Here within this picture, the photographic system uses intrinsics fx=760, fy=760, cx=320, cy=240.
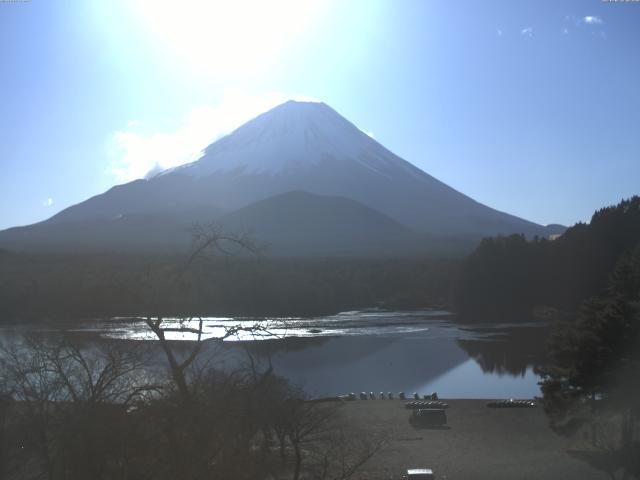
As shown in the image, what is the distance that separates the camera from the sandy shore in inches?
367

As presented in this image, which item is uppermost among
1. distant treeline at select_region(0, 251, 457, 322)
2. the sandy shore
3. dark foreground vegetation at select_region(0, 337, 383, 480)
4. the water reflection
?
distant treeline at select_region(0, 251, 457, 322)

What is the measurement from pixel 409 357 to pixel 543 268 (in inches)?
724

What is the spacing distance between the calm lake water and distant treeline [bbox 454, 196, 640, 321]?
232 inches

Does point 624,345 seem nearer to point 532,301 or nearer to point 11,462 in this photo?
point 11,462

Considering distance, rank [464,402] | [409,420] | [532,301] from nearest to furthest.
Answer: [409,420] → [464,402] → [532,301]

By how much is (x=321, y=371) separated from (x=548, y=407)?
9.14 m

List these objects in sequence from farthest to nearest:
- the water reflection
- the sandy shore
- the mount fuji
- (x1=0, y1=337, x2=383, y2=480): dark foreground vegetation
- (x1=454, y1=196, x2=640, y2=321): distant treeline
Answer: the mount fuji
(x1=454, y1=196, x2=640, y2=321): distant treeline
the water reflection
the sandy shore
(x1=0, y1=337, x2=383, y2=480): dark foreground vegetation

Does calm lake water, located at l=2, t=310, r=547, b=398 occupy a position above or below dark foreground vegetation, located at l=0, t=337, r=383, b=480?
below

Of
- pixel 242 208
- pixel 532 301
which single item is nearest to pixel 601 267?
pixel 532 301

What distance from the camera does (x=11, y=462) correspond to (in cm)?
375

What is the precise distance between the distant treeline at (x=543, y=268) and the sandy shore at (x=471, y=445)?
19800 mm

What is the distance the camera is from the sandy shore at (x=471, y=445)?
30.6 feet

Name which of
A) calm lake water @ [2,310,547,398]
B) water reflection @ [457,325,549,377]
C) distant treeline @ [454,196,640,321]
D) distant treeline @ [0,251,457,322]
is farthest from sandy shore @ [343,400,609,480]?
distant treeline @ [454,196,640,321]

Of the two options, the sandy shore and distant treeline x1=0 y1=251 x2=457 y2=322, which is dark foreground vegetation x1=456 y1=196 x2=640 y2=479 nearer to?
the sandy shore
